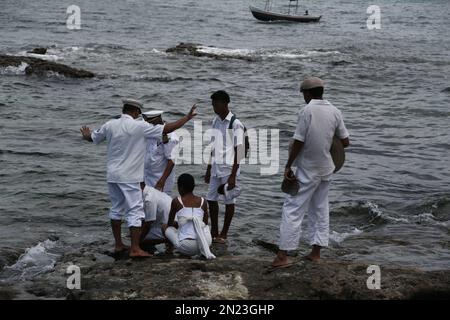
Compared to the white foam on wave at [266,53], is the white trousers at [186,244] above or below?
below

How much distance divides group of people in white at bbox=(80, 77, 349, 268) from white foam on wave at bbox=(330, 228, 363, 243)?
5.25 feet

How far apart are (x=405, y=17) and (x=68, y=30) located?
114 feet

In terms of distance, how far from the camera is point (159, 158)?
855 cm

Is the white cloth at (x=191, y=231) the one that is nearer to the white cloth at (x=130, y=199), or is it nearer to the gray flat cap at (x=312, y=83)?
the white cloth at (x=130, y=199)

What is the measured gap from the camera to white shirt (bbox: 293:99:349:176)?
6609mm

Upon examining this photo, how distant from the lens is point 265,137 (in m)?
16.9

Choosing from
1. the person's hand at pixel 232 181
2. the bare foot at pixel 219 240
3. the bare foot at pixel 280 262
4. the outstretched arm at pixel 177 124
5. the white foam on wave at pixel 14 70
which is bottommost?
the bare foot at pixel 219 240

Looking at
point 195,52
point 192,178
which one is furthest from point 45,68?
point 192,178

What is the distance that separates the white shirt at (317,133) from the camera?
6.61 m

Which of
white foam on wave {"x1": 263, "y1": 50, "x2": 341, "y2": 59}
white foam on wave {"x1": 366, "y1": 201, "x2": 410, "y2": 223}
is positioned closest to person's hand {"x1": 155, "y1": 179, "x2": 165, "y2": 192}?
white foam on wave {"x1": 366, "y1": 201, "x2": 410, "y2": 223}

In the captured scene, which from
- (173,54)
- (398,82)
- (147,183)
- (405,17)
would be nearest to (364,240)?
(147,183)

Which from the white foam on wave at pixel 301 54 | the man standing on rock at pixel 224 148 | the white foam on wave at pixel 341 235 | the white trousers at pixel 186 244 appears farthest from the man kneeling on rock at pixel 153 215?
the white foam on wave at pixel 301 54

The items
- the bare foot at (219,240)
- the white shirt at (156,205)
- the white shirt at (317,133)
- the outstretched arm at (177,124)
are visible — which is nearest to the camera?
the white shirt at (317,133)
